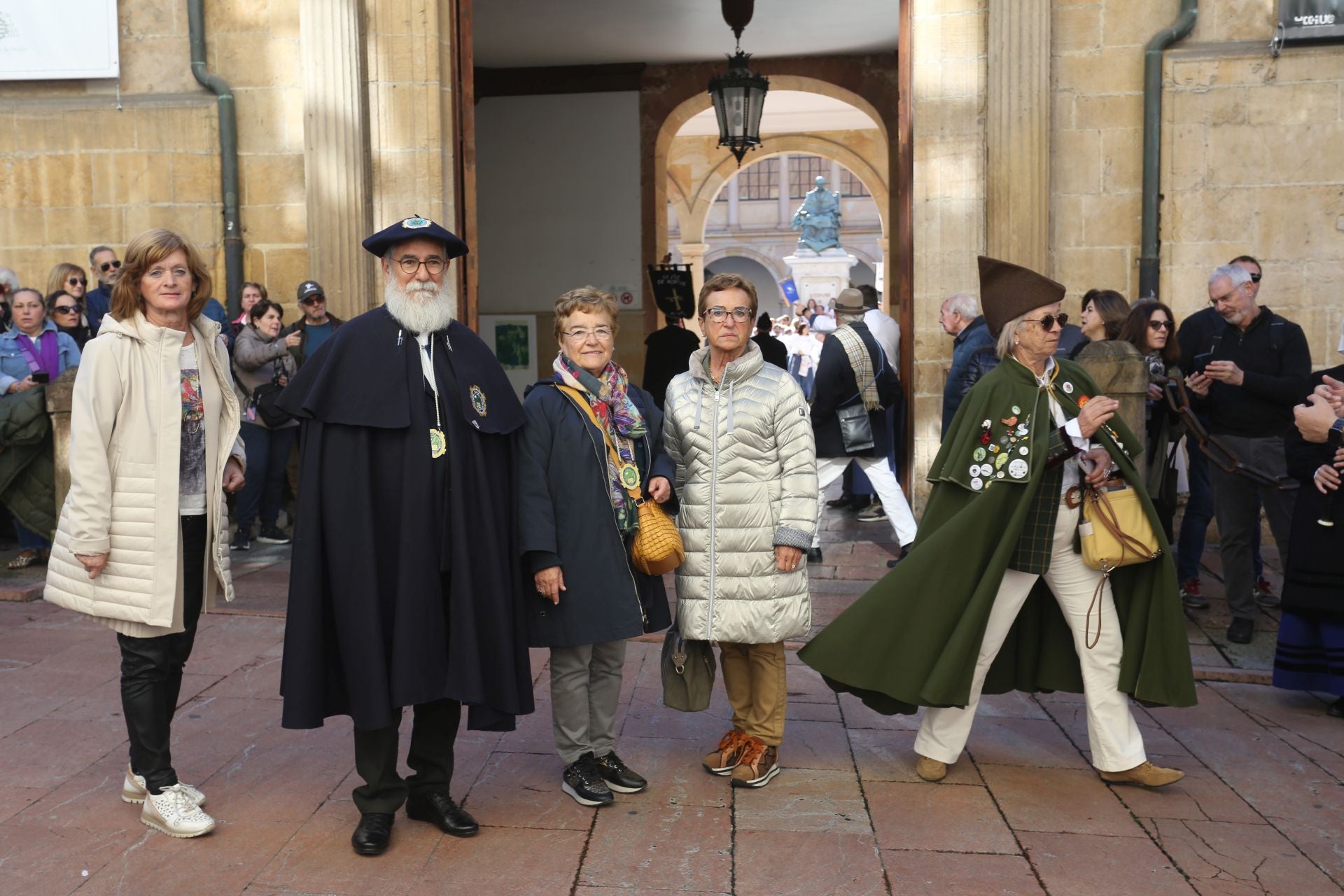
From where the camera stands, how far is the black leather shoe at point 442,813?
12.7 ft

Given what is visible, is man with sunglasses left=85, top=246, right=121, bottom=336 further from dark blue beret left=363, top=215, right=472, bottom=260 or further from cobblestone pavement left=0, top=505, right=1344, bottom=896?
dark blue beret left=363, top=215, right=472, bottom=260

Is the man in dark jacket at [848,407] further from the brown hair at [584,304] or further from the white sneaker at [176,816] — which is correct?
the white sneaker at [176,816]

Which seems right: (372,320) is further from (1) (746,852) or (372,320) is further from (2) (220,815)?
(1) (746,852)

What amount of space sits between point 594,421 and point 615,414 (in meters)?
0.10

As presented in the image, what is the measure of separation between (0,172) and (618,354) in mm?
7160

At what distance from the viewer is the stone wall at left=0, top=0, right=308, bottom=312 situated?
8570 millimetres

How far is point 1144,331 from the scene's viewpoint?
6.82 m

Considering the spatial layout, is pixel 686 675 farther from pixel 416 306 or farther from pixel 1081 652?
pixel 416 306

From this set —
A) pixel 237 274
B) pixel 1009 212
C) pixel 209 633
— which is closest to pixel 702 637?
pixel 209 633

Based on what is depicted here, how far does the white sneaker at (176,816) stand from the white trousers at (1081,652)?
2363 millimetres

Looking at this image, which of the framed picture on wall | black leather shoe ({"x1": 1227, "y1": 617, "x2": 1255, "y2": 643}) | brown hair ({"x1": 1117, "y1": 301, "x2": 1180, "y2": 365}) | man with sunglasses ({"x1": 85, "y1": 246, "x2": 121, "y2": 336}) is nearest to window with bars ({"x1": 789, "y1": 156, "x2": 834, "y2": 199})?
the framed picture on wall

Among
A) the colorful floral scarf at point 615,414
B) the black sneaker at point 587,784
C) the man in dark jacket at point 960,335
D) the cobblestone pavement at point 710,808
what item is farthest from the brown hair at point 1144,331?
the black sneaker at point 587,784

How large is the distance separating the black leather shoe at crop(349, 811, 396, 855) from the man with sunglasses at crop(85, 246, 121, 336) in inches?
204

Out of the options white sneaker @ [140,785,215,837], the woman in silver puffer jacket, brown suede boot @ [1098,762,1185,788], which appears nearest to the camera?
white sneaker @ [140,785,215,837]
